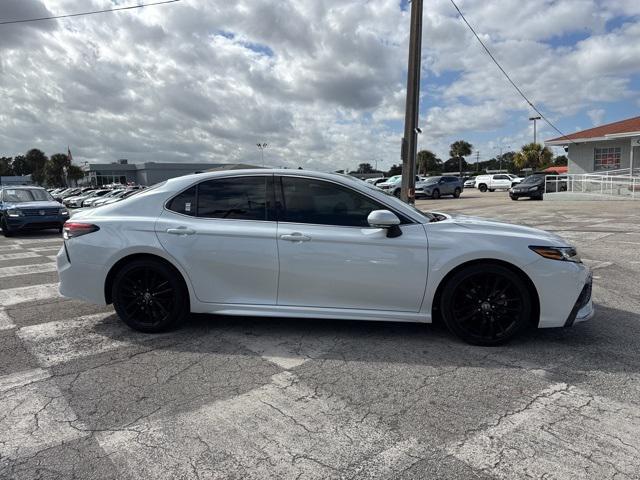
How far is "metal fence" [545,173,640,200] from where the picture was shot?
2373 centimetres

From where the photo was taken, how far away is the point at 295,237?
4.24 meters

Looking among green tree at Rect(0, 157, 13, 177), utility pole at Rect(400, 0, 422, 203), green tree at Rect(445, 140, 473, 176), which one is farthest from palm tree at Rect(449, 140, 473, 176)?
green tree at Rect(0, 157, 13, 177)

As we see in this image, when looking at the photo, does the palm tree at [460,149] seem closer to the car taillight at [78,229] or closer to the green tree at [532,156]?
the green tree at [532,156]

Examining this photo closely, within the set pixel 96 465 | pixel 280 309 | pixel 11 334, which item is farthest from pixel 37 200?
pixel 96 465

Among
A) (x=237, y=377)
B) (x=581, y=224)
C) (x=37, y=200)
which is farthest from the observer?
(x=37, y=200)

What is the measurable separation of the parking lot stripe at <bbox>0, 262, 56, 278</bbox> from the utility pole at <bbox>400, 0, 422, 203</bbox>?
310 inches

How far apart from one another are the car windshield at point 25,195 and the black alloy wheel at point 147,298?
42.2 ft

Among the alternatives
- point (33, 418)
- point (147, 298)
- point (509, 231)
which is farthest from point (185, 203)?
point (509, 231)

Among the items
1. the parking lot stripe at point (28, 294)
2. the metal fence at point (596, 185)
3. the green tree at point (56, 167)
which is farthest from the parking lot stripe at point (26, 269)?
the green tree at point (56, 167)

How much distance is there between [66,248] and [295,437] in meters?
3.26

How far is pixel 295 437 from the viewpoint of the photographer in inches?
109

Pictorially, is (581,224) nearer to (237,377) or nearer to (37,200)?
(237,377)

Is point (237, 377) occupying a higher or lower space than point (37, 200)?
lower

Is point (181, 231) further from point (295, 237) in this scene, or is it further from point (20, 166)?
point (20, 166)
